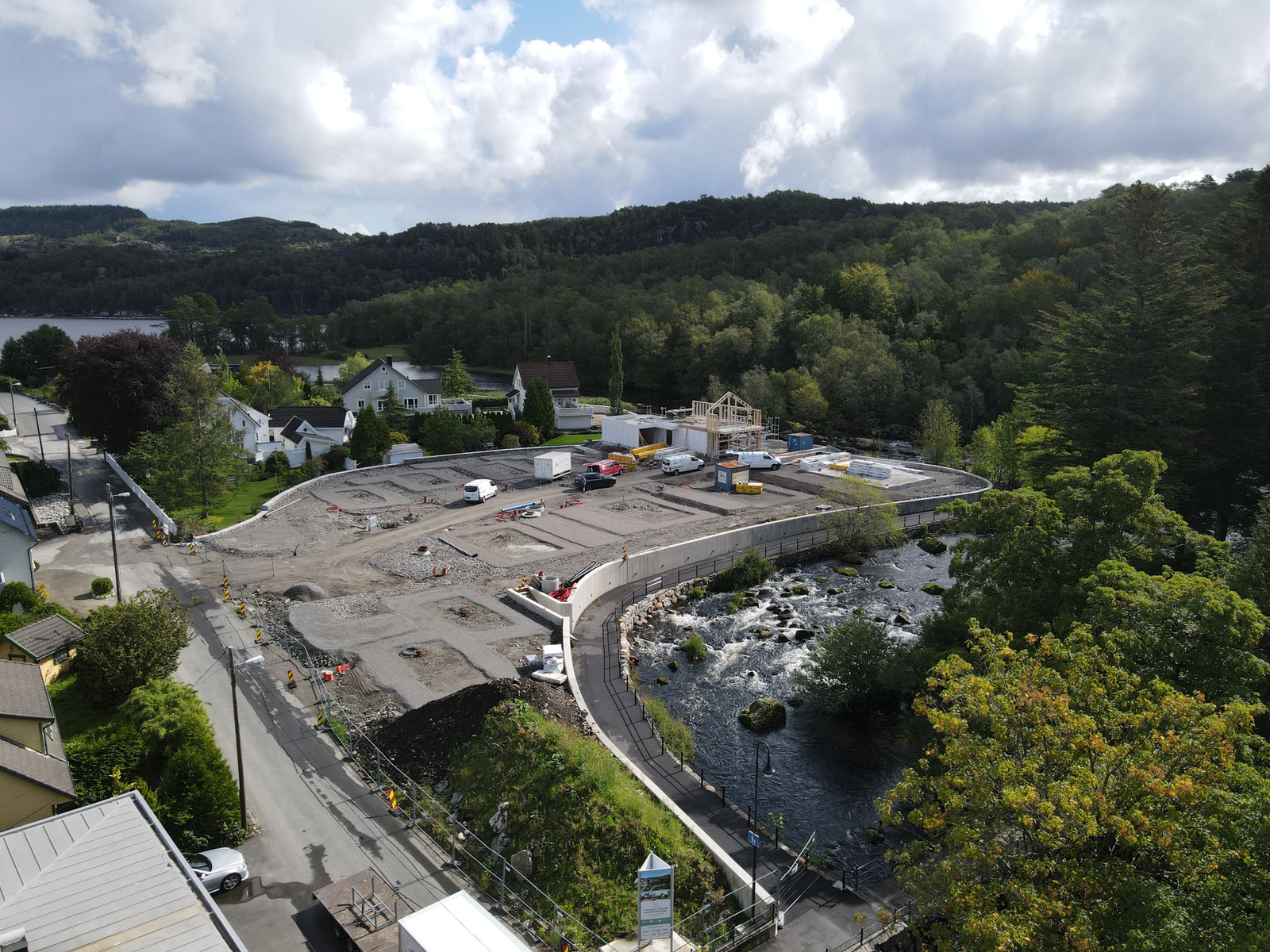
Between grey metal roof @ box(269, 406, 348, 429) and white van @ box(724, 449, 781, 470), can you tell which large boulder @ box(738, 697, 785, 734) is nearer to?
white van @ box(724, 449, 781, 470)

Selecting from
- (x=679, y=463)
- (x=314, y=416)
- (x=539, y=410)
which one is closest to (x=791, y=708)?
(x=679, y=463)

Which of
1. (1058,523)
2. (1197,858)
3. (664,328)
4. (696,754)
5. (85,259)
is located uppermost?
(85,259)

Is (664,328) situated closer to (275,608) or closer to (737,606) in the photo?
(737,606)

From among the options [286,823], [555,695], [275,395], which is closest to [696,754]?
[555,695]

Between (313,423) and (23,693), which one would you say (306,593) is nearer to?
(23,693)

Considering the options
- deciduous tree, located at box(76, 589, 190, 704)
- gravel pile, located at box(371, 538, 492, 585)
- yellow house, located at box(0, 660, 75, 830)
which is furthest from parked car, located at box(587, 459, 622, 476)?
yellow house, located at box(0, 660, 75, 830)

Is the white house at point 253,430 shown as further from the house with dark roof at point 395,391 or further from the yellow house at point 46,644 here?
the yellow house at point 46,644

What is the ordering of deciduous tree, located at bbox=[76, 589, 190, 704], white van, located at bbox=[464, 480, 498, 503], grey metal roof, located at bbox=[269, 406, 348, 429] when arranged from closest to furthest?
deciduous tree, located at bbox=[76, 589, 190, 704] → white van, located at bbox=[464, 480, 498, 503] → grey metal roof, located at bbox=[269, 406, 348, 429]
